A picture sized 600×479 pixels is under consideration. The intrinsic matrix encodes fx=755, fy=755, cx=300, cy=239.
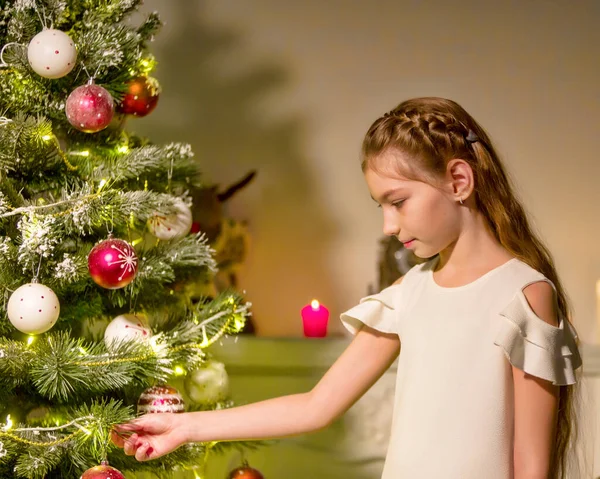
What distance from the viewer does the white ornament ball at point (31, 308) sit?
51.2 inches

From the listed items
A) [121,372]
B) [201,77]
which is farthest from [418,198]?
[201,77]

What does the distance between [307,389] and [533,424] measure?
1170 mm

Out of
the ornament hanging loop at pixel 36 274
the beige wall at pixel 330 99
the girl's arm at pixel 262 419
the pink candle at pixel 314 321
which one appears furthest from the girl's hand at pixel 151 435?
the beige wall at pixel 330 99

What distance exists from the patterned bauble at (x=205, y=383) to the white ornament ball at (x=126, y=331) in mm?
206

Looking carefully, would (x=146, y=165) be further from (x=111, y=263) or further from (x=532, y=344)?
(x=532, y=344)

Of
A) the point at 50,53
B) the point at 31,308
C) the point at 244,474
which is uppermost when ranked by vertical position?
the point at 50,53

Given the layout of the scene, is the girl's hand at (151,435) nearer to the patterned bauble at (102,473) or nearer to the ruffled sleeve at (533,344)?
the patterned bauble at (102,473)

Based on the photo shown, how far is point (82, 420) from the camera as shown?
134cm

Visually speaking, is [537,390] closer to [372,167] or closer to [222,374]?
[372,167]

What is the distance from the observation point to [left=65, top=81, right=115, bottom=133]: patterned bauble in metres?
1.39

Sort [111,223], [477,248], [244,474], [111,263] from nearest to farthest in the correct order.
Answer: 1. [477,248]
2. [111,263]
3. [111,223]
4. [244,474]

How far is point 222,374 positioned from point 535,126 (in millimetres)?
1375

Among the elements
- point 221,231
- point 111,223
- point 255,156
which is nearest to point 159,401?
point 111,223

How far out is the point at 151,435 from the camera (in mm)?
1290
